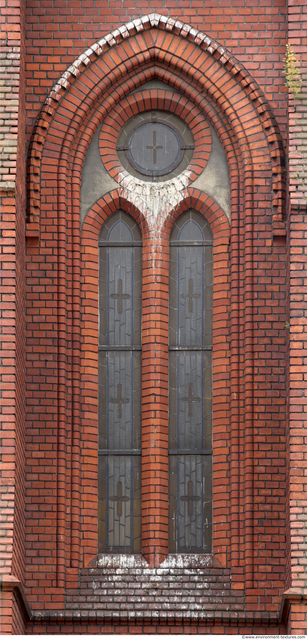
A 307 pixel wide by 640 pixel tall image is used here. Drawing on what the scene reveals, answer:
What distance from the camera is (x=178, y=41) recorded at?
1391 centimetres

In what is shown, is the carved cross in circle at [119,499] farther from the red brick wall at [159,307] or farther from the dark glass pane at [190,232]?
the dark glass pane at [190,232]

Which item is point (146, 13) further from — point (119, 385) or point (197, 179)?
point (119, 385)

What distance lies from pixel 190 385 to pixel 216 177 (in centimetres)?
196

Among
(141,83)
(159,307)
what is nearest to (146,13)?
(141,83)

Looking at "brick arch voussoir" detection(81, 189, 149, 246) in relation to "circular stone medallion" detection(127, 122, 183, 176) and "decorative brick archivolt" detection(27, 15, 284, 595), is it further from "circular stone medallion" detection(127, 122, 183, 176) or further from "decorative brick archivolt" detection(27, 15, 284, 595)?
"circular stone medallion" detection(127, 122, 183, 176)

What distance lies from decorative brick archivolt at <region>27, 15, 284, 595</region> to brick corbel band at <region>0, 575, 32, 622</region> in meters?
0.61

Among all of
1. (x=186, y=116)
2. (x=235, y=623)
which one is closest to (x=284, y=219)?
(x=186, y=116)

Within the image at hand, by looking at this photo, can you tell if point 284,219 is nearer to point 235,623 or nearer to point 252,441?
point 252,441

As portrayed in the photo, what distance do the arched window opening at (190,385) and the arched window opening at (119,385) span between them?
1.05 feet

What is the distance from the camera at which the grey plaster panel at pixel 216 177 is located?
1390cm

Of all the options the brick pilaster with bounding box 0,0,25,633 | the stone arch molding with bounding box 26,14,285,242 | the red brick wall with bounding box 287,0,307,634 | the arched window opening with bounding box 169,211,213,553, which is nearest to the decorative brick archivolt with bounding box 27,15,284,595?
the stone arch molding with bounding box 26,14,285,242

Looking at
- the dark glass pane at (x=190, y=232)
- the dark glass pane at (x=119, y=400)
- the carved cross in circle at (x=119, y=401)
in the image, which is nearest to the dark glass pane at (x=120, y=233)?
the dark glass pane at (x=190, y=232)

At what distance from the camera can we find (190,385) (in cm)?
1360

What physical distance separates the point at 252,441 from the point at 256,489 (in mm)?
425
